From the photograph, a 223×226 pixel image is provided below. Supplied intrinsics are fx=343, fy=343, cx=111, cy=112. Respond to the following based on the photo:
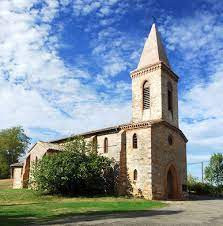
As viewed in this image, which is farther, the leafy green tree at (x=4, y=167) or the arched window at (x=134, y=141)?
the leafy green tree at (x=4, y=167)

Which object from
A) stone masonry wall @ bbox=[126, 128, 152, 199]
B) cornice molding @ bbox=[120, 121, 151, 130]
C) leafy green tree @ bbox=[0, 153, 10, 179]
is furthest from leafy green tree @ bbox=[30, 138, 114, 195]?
leafy green tree @ bbox=[0, 153, 10, 179]

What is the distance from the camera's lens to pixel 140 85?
35719 mm

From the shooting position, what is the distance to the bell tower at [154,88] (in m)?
33.9

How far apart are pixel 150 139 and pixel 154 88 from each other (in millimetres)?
6215

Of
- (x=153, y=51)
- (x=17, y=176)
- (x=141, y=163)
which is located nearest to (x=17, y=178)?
(x=17, y=176)

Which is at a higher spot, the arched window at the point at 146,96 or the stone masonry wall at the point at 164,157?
the arched window at the point at 146,96

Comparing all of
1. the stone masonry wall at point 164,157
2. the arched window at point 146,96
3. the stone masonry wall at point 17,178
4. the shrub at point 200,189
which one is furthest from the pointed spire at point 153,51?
the stone masonry wall at point 17,178

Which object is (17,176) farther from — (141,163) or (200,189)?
(200,189)

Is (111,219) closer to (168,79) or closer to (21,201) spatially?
(21,201)

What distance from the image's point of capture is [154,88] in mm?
34438

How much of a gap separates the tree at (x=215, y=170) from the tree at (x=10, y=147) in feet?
118

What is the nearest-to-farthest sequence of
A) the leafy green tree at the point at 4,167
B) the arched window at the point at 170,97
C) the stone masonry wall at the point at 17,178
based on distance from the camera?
the arched window at the point at 170,97
the stone masonry wall at the point at 17,178
the leafy green tree at the point at 4,167

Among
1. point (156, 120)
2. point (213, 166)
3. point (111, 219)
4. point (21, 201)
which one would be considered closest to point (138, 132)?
point (156, 120)

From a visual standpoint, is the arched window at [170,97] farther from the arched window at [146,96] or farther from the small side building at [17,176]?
the small side building at [17,176]
